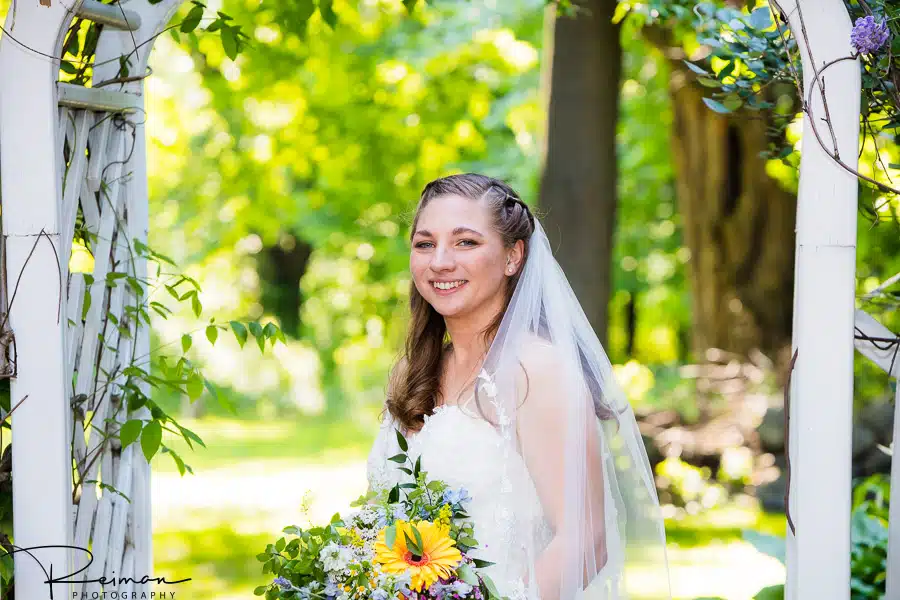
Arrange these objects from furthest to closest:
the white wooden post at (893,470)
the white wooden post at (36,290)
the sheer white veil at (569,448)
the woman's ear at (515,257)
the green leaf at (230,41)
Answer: the green leaf at (230,41)
the woman's ear at (515,257)
the white wooden post at (893,470)
the sheer white veil at (569,448)
the white wooden post at (36,290)

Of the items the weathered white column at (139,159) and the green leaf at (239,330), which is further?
the weathered white column at (139,159)

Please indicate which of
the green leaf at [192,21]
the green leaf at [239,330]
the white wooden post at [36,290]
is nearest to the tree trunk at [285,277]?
the green leaf at [192,21]

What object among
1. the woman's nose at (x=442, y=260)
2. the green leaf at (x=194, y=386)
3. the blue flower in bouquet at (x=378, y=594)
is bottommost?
the blue flower in bouquet at (x=378, y=594)

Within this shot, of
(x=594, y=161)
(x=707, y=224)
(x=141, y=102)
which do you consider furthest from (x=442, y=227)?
(x=707, y=224)

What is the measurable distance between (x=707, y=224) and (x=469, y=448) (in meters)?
7.52

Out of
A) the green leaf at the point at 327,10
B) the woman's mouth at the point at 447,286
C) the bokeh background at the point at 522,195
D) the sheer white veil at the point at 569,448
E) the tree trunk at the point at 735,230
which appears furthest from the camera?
the tree trunk at the point at 735,230

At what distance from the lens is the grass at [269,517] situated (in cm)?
700

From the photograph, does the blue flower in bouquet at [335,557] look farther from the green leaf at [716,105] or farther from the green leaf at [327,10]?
the green leaf at [327,10]

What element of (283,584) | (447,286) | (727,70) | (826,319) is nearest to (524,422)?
(447,286)

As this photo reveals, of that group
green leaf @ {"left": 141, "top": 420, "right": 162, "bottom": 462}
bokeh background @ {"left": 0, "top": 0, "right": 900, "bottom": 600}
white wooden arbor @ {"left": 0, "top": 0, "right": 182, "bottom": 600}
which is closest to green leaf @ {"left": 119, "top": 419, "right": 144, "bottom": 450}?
green leaf @ {"left": 141, "top": 420, "right": 162, "bottom": 462}

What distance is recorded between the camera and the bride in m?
2.61

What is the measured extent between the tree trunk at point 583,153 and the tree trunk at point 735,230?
8.35 ft

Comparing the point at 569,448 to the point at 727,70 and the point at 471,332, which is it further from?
the point at 727,70

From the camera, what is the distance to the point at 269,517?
31.4ft
